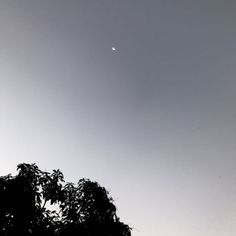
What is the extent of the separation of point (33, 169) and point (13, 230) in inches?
167

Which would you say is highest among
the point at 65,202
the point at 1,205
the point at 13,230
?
the point at 65,202

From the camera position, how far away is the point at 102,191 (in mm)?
26281

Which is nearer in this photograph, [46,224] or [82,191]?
[46,224]

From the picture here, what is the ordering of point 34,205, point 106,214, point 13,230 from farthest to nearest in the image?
1. point 106,214
2. point 34,205
3. point 13,230

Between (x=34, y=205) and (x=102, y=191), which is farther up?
(x=102, y=191)

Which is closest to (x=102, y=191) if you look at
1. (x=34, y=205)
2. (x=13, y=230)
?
(x=34, y=205)

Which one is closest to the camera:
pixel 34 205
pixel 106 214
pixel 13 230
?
pixel 13 230

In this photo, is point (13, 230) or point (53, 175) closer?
point (13, 230)

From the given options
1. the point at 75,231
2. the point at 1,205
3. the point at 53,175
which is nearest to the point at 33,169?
the point at 53,175

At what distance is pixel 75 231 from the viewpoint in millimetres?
24109

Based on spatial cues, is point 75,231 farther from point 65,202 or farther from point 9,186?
point 9,186

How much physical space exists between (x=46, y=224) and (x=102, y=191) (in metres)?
4.51

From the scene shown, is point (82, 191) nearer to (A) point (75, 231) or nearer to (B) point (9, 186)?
(A) point (75, 231)

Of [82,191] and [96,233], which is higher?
[82,191]
